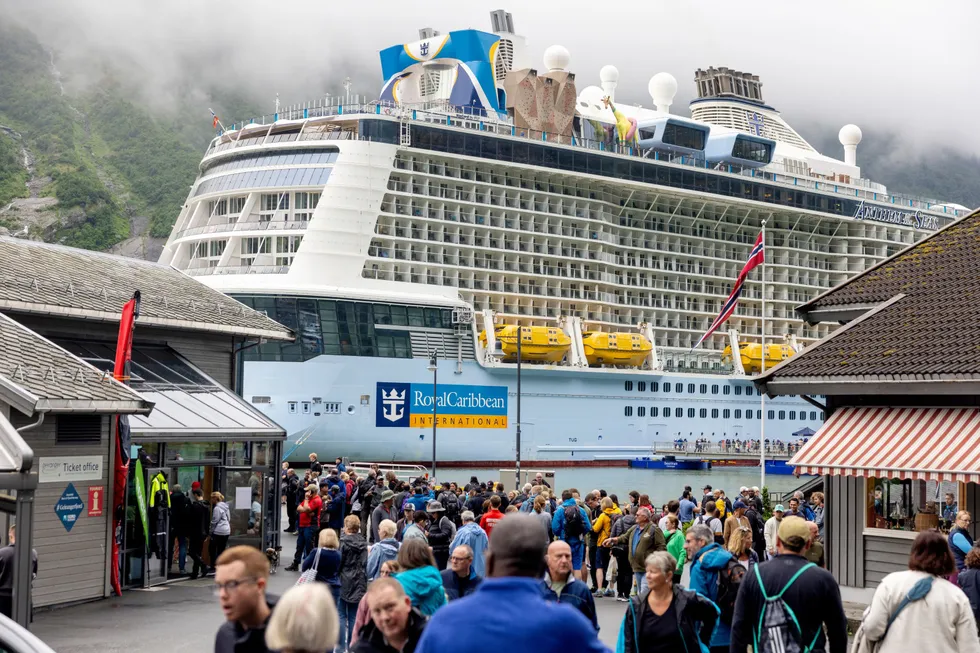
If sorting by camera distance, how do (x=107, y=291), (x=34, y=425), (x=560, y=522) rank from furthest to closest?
(x=107, y=291) < (x=560, y=522) < (x=34, y=425)

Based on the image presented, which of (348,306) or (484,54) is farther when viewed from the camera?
(484,54)

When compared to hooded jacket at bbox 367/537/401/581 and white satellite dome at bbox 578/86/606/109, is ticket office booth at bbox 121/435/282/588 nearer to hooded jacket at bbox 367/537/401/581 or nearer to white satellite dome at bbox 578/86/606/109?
hooded jacket at bbox 367/537/401/581

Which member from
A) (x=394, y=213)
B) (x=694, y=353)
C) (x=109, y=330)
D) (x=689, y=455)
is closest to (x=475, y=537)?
(x=109, y=330)

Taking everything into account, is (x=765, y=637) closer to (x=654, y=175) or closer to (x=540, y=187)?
(x=540, y=187)

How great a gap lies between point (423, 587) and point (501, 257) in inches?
1992

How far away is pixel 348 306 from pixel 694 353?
868 inches

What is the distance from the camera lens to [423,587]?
27.0ft

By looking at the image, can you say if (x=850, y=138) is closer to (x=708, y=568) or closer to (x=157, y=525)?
(x=157, y=525)

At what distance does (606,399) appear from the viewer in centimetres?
5784

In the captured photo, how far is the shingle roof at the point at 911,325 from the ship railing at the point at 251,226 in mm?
36412

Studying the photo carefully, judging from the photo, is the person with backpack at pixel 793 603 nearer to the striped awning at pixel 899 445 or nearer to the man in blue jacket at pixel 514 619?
the man in blue jacket at pixel 514 619

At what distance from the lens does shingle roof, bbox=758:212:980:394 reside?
14.4 metres

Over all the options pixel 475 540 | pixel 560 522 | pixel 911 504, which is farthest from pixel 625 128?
pixel 475 540

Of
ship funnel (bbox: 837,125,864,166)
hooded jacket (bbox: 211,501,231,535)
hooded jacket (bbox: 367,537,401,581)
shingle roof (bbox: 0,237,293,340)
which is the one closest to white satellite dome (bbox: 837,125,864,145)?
ship funnel (bbox: 837,125,864,166)
